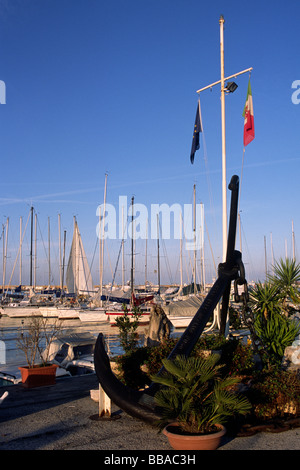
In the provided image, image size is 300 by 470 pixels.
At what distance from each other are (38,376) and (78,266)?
54518 mm

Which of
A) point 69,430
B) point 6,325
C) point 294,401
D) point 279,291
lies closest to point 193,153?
point 279,291

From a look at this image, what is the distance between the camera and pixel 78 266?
65.2 meters

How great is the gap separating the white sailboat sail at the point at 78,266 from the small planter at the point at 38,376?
53752 millimetres

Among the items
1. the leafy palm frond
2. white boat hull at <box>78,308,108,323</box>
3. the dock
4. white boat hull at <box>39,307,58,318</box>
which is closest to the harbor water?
white boat hull at <box>78,308,108,323</box>

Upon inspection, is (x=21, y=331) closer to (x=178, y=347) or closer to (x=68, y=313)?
(x=68, y=313)

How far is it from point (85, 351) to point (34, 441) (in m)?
17.1

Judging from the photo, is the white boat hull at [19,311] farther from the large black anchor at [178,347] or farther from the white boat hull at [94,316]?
the large black anchor at [178,347]

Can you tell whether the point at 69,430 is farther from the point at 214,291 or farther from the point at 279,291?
the point at 279,291

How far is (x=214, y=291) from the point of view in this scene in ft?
29.0

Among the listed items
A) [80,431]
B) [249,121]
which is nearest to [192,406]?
[80,431]

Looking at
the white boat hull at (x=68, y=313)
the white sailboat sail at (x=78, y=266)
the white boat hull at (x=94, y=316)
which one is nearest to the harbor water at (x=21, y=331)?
the white boat hull at (x=94, y=316)

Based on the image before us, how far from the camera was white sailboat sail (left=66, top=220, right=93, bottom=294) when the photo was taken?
65.5 meters

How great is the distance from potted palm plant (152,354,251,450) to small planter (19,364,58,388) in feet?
18.3

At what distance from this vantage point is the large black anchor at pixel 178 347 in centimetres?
662
